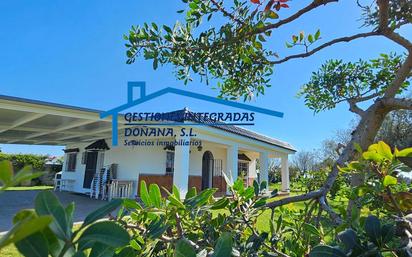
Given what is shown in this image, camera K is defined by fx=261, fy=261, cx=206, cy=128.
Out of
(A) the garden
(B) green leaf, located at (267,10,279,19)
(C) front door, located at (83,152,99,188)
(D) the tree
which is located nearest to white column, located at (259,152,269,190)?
(C) front door, located at (83,152,99,188)

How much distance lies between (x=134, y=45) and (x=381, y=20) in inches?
81.4

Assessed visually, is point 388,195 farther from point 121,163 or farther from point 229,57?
point 121,163

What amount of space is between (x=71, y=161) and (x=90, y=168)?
3.02 meters

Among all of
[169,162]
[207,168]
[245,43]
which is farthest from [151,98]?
[245,43]

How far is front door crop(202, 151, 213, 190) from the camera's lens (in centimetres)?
1491

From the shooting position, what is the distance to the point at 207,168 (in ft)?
49.4

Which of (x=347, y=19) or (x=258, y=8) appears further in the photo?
(x=347, y=19)

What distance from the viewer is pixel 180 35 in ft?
7.89

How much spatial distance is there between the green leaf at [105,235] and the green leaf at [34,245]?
5 centimetres

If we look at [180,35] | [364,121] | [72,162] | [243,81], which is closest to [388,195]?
[364,121]

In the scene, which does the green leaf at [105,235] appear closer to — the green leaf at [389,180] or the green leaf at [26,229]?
the green leaf at [26,229]

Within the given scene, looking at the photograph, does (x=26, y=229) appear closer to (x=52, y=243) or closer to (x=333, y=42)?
(x=52, y=243)

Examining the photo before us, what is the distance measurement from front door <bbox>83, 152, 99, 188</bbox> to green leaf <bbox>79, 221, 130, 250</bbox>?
1521 cm

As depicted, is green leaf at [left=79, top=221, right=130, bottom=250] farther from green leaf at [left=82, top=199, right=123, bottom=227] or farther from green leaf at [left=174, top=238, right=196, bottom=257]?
green leaf at [left=174, top=238, right=196, bottom=257]
